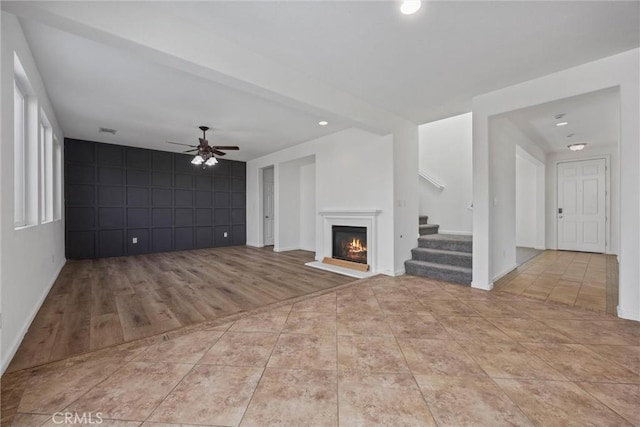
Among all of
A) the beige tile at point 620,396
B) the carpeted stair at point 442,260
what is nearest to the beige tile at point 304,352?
the beige tile at point 620,396

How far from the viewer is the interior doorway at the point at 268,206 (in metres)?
7.89

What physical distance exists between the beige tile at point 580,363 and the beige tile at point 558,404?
0.62 ft

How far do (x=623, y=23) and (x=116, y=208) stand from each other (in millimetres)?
8354

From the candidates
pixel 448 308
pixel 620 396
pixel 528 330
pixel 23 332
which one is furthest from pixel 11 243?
pixel 528 330

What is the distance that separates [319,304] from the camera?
9.90 feet

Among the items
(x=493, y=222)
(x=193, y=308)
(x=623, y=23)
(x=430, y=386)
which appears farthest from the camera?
(x=493, y=222)

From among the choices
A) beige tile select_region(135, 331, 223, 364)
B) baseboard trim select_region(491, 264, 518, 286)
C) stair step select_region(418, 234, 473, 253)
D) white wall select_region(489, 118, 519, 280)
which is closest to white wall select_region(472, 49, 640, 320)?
white wall select_region(489, 118, 519, 280)

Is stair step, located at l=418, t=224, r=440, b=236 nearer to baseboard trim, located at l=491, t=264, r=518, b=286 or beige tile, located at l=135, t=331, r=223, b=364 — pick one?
baseboard trim, located at l=491, t=264, r=518, b=286

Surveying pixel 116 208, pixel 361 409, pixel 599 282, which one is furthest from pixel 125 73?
pixel 599 282

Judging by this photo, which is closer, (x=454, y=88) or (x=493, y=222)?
(x=454, y=88)

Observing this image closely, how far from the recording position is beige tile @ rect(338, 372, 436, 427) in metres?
1.36

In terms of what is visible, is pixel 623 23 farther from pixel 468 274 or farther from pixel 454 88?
pixel 468 274

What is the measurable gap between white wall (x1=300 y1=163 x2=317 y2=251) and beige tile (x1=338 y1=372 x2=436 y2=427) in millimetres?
5476

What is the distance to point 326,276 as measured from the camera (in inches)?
169
